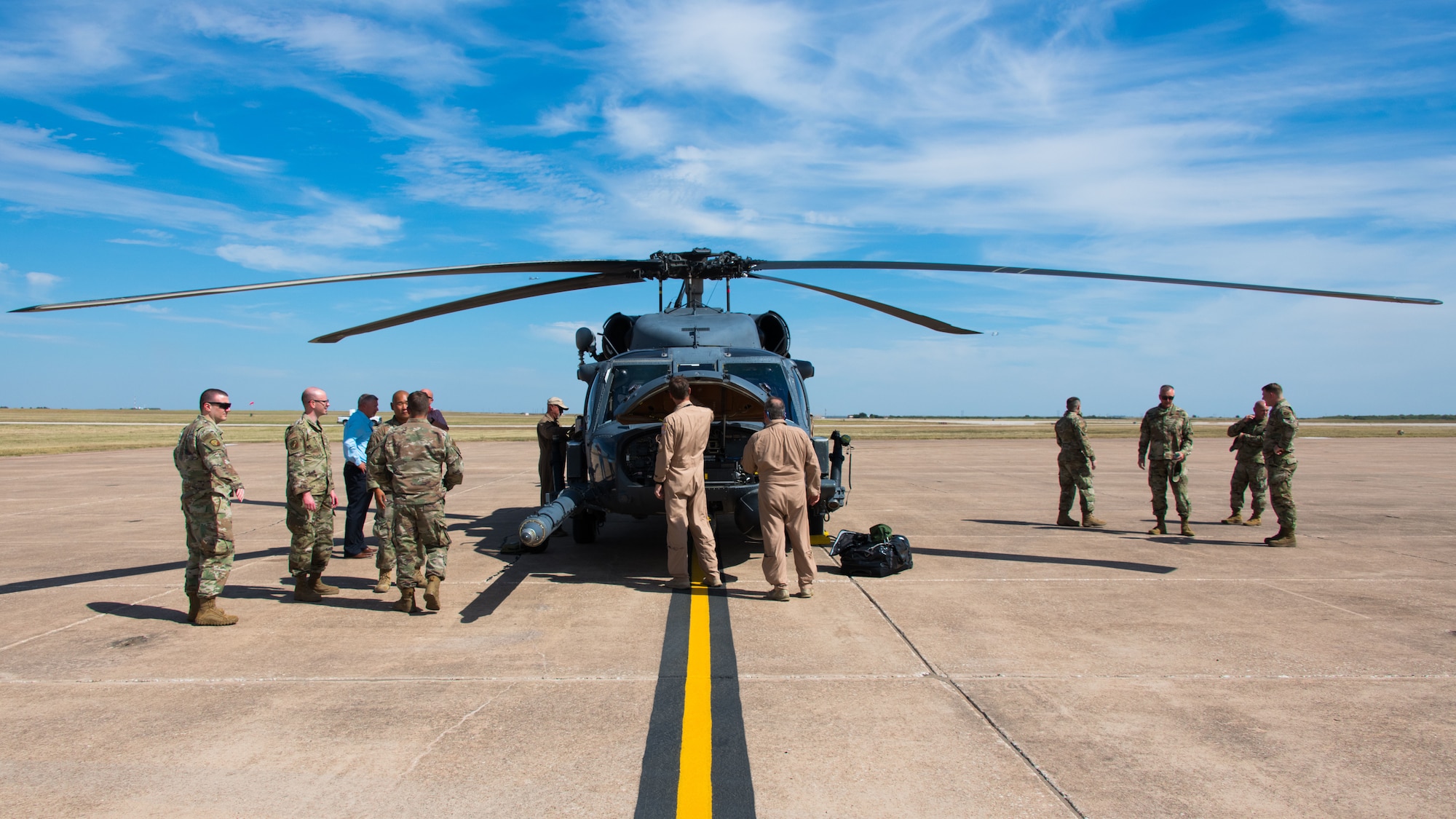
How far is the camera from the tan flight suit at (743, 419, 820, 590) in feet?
20.3

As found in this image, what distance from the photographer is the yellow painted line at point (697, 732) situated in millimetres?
2965

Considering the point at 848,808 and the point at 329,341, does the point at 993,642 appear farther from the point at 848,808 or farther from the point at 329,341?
the point at 329,341

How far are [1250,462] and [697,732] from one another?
9.48 meters

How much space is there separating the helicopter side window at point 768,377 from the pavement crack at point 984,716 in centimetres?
262

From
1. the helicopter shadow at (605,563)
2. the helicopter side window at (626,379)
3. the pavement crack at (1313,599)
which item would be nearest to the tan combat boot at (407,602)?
the helicopter shadow at (605,563)

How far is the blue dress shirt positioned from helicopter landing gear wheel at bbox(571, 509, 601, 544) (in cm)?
228


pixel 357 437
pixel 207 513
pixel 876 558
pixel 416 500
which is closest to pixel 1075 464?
pixel 876 558

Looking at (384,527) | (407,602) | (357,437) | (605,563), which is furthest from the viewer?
(357,437)

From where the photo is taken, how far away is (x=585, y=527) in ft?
29.0

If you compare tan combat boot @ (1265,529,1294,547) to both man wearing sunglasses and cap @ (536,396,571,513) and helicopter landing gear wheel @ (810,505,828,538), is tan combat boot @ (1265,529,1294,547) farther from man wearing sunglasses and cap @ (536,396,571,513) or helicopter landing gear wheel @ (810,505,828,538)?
man wearing sunglasses and cap @ (536,396,571,513)

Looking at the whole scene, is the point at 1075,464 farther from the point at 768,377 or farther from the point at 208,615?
the point at 208,615

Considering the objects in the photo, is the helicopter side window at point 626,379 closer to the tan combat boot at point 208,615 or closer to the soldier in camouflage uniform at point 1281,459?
the tan combat boot at point 208,615

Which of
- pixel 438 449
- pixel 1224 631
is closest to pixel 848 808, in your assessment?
pixel 1224 631

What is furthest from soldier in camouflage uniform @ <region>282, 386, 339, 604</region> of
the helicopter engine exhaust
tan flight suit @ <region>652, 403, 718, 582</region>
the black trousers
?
tan flight suit @ <region>652, 403, 718, 582</region>
